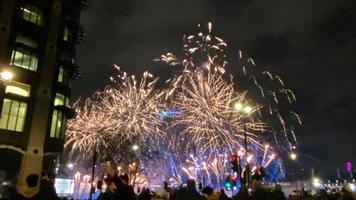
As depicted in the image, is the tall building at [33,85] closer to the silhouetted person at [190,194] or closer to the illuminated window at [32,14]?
the illuminated window at [32,14]

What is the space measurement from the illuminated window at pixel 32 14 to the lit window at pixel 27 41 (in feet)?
6.76

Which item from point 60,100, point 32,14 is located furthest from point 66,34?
point 60,100

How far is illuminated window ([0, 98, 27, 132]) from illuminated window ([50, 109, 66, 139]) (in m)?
3.38

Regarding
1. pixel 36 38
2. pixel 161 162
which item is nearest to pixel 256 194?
pixel 36 38

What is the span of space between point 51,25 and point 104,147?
60.4 ft

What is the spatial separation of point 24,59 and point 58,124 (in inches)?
290

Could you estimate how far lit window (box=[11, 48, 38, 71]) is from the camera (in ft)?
107

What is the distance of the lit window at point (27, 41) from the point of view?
109ft

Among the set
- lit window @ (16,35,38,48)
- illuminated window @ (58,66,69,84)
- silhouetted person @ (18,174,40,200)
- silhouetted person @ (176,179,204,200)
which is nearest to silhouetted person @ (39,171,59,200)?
silhouetted person @ (18,174,40,200)

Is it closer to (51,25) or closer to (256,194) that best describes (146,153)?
(51,25)

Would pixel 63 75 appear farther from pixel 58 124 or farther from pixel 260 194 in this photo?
pixel 260 194

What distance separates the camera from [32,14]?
1380 inches

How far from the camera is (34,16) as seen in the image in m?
35.2

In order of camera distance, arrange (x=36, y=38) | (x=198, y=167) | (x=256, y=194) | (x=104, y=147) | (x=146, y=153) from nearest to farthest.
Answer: (x=256, y=194)
(x=36, y=38)
(x=198, y=167)
(x=104, y=147)
(x=146, y=153)
